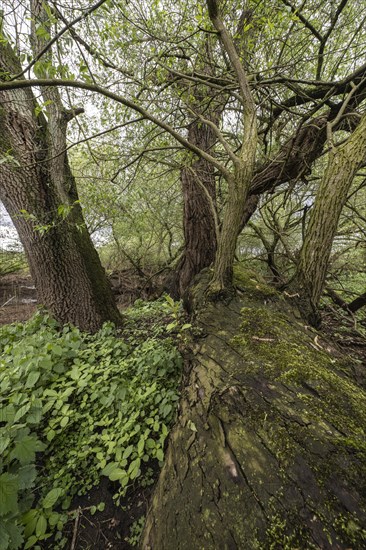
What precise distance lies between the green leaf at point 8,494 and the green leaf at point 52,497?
0.19m

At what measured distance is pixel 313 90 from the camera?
2.68 meters

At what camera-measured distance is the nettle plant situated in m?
1.29

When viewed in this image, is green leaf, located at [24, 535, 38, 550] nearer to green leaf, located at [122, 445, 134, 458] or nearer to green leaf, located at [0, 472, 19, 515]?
green leaf, located at [0, 472, 19, 515]

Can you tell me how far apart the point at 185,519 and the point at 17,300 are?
34.2 ft

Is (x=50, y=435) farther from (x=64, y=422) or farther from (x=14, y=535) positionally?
(x=14, y=535)

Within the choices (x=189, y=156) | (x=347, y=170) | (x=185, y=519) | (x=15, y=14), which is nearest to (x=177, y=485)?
(x=185, y=519)

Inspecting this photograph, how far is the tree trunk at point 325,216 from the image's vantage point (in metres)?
1.61

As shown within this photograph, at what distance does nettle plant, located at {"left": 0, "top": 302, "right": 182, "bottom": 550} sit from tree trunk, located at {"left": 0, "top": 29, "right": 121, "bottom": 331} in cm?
71

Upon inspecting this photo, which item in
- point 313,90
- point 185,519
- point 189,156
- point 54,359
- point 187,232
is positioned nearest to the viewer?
point 185,519

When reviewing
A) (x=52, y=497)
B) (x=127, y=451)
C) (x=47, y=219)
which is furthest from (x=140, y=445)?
(x=47, y=219)

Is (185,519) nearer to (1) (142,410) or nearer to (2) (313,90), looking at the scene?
(1) (142,410)

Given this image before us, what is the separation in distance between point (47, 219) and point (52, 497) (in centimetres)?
250

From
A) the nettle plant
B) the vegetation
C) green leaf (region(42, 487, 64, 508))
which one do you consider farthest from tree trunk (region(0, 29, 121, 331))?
green leaf (region(42, 487, 64, 508))

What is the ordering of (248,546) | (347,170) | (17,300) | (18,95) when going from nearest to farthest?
1. (248,546)
2. (347,170)
3. (18,95)
4. (17,300)
